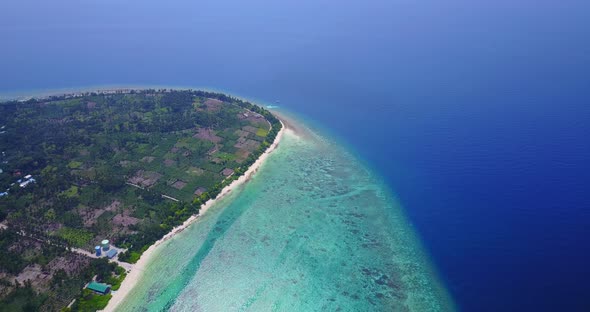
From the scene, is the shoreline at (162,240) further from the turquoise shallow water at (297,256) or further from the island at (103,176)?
the turquoise shallow water at (297,256)

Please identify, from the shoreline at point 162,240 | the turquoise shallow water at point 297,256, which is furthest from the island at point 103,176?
the turquoise shallow water at point 297,256

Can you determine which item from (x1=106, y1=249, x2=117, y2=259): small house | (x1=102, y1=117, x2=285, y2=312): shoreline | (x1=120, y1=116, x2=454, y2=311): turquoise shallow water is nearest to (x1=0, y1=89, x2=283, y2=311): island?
(x1=106, y1=249, x2=117, y2=259): small house

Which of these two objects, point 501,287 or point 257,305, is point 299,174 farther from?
point 501,287

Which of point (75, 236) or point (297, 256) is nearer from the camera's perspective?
point (297, 256)

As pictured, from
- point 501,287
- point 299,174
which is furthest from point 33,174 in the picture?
point 501,287

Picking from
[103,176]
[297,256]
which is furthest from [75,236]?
[297,256]

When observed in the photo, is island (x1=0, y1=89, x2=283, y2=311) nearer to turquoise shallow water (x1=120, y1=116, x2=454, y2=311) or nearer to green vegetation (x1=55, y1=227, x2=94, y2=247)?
green vegetation (x1=55, y1=227, x2=94, y2=247)

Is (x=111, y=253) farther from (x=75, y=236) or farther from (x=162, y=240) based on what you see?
(x=75, y=236)
